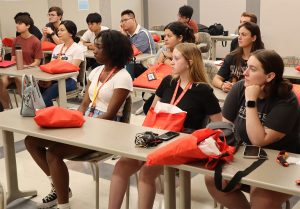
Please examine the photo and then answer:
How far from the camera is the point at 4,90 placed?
546 centimetres

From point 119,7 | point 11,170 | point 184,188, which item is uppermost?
point 119,7

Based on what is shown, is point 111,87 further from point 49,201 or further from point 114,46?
point 49,201

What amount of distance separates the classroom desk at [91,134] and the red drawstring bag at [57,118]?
0.03 m

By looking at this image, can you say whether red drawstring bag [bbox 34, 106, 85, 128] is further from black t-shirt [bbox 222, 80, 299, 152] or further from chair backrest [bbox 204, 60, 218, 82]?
chair backrest [bbox 204, 60, 218, 82]

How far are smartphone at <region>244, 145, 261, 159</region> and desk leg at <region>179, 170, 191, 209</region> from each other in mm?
312

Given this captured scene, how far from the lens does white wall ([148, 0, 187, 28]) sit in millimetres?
9938

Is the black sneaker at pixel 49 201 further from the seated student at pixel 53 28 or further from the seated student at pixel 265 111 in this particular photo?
the seated student at pixel 53 28

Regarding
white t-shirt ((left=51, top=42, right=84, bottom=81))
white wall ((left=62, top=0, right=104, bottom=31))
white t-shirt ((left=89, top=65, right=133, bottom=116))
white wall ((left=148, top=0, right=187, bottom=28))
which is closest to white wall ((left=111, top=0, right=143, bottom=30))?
white wall ((left=148, top=0, right=187, bottom=28))

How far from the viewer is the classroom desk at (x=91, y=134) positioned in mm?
2412

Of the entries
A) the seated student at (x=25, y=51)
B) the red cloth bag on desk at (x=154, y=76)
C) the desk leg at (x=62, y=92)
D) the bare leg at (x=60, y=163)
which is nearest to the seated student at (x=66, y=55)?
the desk leg at (x=62, y=92)

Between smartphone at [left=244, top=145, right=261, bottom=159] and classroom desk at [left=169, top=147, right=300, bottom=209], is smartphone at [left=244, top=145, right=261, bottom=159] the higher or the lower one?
the higher one

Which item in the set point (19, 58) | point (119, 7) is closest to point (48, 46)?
point (19, 58)

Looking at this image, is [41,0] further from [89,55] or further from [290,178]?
[290,178]

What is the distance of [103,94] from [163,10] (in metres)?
7.10
